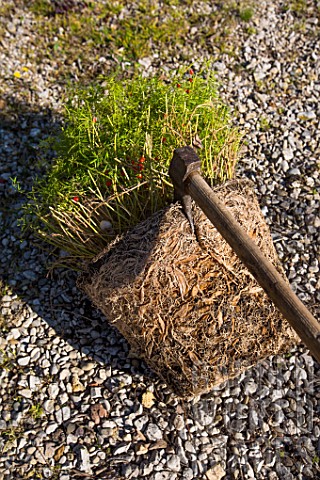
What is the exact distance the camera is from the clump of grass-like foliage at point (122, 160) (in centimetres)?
288

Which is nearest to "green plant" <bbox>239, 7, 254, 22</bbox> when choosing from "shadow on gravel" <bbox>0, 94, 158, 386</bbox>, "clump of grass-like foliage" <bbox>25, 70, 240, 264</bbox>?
"shadow on gravel" <bbox>0, 94, 158, 386</bbox>

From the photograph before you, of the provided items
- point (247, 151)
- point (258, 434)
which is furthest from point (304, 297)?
point (247, 151)

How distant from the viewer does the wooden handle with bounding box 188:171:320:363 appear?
6.37ft

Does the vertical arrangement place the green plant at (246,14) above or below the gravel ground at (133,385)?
above

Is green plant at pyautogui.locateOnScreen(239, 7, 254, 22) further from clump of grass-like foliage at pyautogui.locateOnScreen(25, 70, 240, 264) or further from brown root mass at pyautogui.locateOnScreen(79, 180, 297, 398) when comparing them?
brown root mass at pyautogui.locateOnScreen(79, 180, 297, 398)

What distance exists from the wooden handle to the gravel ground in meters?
1.02

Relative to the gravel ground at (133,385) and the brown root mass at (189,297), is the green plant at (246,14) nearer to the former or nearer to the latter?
the gravel ground at (133,385)

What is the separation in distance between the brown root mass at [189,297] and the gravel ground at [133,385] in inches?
9.3

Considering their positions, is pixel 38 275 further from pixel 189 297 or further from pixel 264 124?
pixel 264 124

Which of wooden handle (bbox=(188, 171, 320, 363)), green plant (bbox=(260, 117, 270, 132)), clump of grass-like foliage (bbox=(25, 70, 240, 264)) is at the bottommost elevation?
wooden handle (bbox=(188, 171, 320, 363))

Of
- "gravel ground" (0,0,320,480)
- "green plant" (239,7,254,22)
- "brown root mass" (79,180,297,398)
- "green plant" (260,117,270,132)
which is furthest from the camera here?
"green plant" (239,7,254,22)

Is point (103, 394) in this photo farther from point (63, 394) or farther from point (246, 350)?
point (246, 350)

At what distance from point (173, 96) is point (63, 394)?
1849 millimetres

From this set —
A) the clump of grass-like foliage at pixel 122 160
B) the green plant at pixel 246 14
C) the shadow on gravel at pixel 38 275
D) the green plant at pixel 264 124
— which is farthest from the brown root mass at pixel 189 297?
the green plant at pixel 246 14
